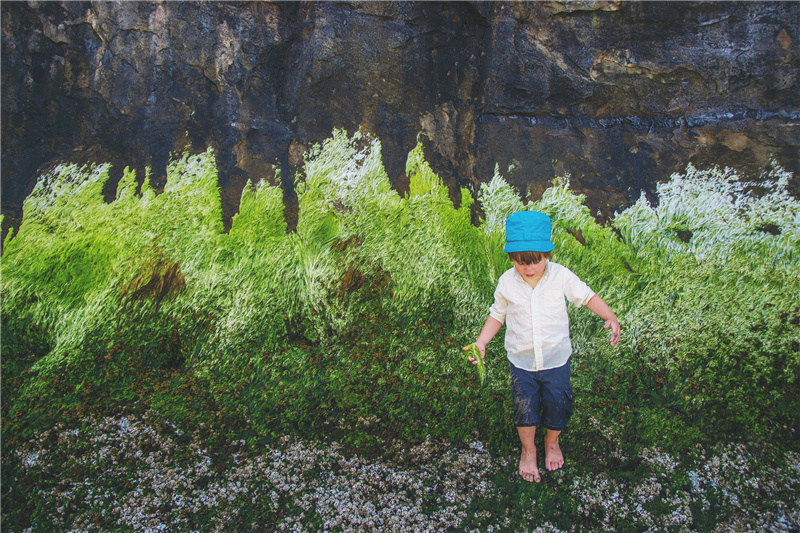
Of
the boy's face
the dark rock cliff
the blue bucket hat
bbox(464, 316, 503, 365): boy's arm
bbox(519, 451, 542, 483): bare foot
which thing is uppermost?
the dark rock cliff

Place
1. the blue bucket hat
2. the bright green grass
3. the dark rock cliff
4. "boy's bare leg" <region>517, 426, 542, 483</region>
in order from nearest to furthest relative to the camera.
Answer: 1. the blue bucket hat
2. "boy's bare leg" <region>517, 426, 542, 483</region>
3. the bright green grass
4. the dark rock cliff

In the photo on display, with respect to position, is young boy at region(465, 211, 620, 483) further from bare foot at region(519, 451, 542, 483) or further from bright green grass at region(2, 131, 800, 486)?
bright green grass at region(2, 131, 800, 486)

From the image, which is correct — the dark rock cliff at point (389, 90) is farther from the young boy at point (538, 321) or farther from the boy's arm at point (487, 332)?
the boy's arm at point (487, 332)

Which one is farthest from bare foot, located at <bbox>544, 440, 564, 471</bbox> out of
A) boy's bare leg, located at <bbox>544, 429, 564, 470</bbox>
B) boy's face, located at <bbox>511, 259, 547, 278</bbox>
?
boy's face, located at <bbox>511, 259, 547, 278</bbox>

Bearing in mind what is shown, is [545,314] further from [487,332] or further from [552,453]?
[552,453]

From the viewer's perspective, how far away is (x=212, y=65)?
3904 millimetres

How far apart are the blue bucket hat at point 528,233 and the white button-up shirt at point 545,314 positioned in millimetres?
223

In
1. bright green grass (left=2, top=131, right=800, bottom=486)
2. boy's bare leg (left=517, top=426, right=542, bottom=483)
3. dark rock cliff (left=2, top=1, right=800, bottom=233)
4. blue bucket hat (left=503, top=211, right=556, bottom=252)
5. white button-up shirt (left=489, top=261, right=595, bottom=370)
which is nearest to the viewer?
blue bucket hat (left=503, top=211, right=556, bottom=252)

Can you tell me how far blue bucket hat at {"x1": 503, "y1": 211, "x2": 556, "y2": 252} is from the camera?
268 cm

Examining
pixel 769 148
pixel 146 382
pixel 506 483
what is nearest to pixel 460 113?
pixel 769 148

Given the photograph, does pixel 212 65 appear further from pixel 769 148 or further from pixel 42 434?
pixel 769 148

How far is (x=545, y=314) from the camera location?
2795 millimetres

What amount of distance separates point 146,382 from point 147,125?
84.7 inches

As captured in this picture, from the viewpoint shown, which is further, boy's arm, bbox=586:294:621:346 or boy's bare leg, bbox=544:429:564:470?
boy's bare leg, bbox=544:429:564:470
